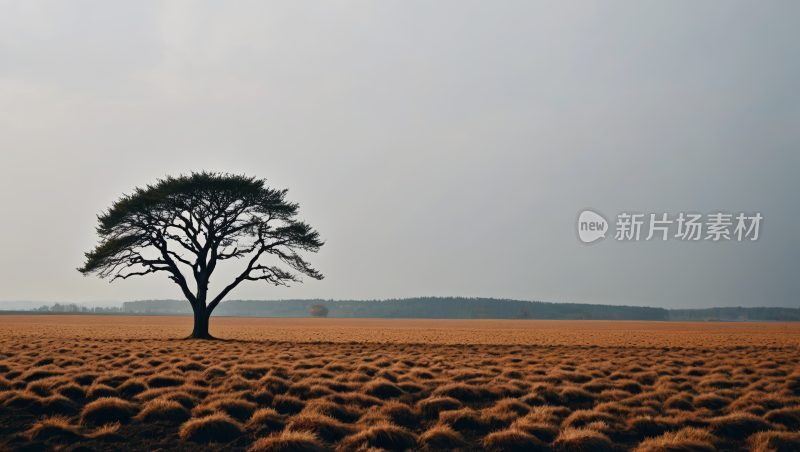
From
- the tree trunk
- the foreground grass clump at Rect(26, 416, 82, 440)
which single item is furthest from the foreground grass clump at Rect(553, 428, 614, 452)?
the tree trunk

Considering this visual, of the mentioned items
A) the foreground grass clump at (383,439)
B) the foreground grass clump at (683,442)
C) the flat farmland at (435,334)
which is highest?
the foreground grass clump at (383,439)

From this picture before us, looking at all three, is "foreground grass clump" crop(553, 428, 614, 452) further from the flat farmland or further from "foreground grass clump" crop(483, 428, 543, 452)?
the flat farmland

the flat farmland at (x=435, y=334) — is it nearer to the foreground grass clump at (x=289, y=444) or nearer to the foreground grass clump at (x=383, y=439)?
the foreground grass clump at (x=383, y=439)

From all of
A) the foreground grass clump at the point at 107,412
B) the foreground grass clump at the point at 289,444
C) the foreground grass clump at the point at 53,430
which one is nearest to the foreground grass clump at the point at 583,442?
the foreground grass clump at the point at 289,444

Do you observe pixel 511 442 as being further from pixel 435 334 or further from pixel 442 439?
pixel 435 334

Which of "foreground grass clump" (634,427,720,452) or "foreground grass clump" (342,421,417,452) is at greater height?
"foreground grass clump" (342,421,417,452)

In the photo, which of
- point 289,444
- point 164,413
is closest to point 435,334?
point 164,413

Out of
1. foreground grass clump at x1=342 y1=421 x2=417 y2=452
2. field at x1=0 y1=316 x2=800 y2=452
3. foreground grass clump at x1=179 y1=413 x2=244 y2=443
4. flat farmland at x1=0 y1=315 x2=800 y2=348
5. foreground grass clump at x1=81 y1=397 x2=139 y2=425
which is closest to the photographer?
foreground grass clump at x1=342 y1=421 x2=417 y2=452

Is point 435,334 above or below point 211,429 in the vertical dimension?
below

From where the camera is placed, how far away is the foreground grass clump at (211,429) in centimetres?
821

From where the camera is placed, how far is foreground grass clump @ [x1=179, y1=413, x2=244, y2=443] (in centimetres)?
821

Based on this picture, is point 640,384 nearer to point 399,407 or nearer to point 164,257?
point 399,407

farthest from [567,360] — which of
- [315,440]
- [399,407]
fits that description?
[315,440]

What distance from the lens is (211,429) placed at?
27.6ft
